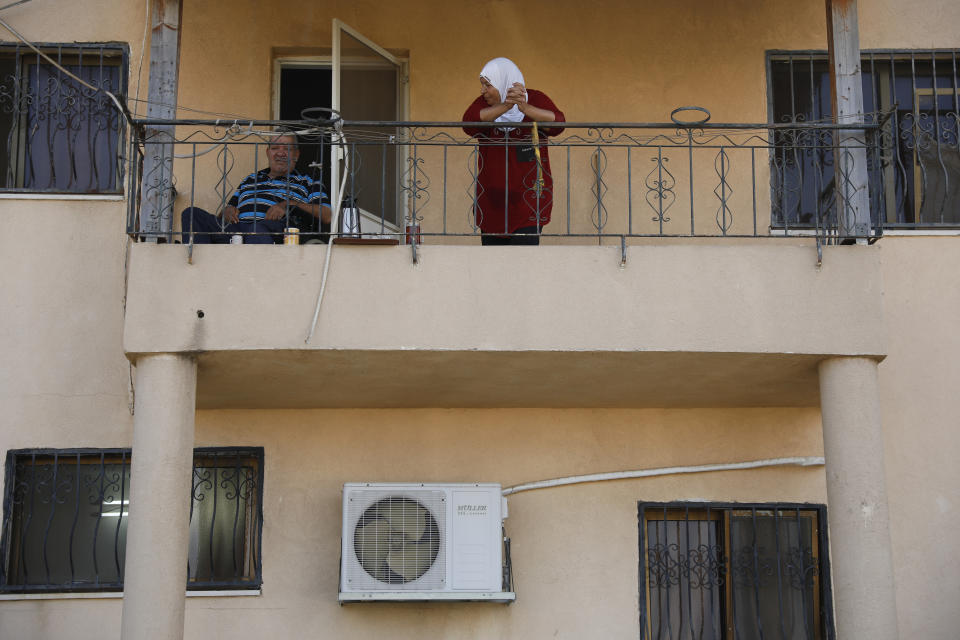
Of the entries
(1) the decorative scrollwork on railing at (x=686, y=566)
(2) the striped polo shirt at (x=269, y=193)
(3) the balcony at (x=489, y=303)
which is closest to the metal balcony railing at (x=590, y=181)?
(2) the striped polo shirt at (x=269, y=193)

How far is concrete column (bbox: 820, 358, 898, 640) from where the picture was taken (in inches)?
255

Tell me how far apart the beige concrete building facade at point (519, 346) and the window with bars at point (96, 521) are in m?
0.03

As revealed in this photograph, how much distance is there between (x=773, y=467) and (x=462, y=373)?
225 cm

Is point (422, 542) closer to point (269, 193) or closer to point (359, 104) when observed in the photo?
point (269, 193)

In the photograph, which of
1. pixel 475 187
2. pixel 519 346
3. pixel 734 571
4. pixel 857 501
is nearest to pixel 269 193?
pixel 475 187

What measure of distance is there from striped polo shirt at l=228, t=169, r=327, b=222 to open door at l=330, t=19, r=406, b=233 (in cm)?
23

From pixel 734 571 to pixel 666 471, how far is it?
0.77 metres

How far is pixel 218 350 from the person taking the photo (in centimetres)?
667

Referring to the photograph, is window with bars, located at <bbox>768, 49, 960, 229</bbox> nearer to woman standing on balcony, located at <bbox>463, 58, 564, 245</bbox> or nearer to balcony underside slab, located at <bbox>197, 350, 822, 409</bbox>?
balcony underside slab, located at <bbox>197, 350, 822, 409</bbox>

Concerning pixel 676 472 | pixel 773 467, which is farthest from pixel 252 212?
pixel 773 467

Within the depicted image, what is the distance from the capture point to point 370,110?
27.3 ft

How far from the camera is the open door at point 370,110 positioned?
311 inches

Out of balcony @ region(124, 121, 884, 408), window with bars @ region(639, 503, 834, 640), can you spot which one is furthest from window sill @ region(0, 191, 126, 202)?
window with bars @ region(639, 503, 834, 640)

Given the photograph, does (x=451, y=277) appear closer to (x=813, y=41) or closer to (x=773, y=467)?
(x=773, y=467)
